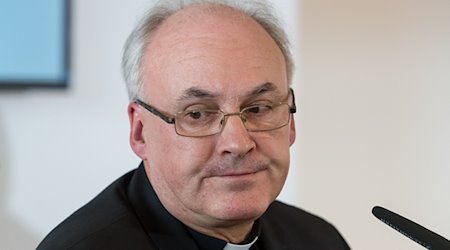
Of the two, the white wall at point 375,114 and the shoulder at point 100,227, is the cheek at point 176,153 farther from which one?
the white wall at point 375,114

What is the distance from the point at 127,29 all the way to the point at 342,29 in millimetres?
652

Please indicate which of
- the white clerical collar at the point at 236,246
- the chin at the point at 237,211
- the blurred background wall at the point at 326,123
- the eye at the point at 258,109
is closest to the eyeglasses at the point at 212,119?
the eye at the point at 258,109

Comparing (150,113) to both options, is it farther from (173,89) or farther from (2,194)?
(2,194)

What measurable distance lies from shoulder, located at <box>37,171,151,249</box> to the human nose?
0.74 feet

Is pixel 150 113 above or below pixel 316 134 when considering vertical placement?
above

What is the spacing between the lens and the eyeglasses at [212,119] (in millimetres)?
949

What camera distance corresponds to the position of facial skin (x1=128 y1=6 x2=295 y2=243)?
37.2 inches

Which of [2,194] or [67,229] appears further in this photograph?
[2,194]

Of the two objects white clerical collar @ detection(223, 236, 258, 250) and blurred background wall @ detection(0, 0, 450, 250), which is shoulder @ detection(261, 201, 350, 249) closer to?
white clerical collar @ detection(223, 236, 258, 250)

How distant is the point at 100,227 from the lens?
3.26 ft

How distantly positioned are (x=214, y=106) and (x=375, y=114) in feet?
3.41

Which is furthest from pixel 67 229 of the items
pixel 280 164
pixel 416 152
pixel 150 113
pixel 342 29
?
pixel 416 152

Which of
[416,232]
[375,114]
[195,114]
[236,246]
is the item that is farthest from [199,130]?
[375,114]

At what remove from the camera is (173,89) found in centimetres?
96
